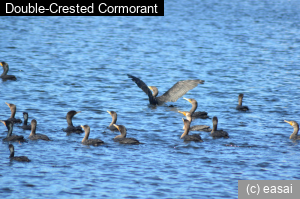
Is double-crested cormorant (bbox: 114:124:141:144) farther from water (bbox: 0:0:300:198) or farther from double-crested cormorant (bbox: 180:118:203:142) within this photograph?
double-crested cormorant (bbox: 180:118:203:142)

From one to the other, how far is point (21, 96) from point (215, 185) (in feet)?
40.9

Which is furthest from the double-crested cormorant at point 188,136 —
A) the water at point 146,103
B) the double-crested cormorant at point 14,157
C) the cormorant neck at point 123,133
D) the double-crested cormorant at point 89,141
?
the double-crested cormorant at point 14,157

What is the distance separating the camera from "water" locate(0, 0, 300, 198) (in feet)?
46.0

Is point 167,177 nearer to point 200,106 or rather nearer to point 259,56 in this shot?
point 200,106

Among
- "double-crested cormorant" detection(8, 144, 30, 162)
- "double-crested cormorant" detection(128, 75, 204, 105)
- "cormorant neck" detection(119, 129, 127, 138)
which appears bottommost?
"double-crested cormorant" detection(8, 144, 30, 162)

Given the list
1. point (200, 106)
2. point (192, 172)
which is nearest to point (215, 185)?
point (192, 172)

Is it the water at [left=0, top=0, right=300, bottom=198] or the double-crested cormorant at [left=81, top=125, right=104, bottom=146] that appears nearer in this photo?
the water at [left=0, top=0, right=300, bottom=198]

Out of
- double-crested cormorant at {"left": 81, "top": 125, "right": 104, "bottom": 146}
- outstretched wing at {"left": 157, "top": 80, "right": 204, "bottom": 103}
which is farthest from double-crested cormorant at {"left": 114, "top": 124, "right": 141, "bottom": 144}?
outstretched wing at {"left": 157, "top": 80, "right": 204, "bottom": 103}

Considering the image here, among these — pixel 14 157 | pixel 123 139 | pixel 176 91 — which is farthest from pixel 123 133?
pixel 176 91

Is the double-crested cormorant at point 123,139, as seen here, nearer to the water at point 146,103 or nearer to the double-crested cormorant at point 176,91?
the water at point 146,103

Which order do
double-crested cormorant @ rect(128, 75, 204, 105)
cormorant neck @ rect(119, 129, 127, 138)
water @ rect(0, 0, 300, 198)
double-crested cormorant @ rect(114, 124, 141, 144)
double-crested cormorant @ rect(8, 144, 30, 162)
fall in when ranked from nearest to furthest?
1. water @ rect(0, 0, 300, 198)
2. double-crested cormorant @ rect(8, 144, 30, 162)
3. double-crested cormorant @ rect(114, 124, 141, 144)
4. cormorant neck @ rect(119, 129, 127, 138)
5. double-crested cormorant @ rect(128, 75, 204, 105)

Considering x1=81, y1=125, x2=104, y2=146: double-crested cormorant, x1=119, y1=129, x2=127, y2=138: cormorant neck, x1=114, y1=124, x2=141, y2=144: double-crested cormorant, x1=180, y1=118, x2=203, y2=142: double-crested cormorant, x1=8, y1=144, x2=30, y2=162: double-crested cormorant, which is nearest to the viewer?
x1=8, y1=144, x2=30, y2=162: double-crested cormorant

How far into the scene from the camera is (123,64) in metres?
34.2

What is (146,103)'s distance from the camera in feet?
78.3
